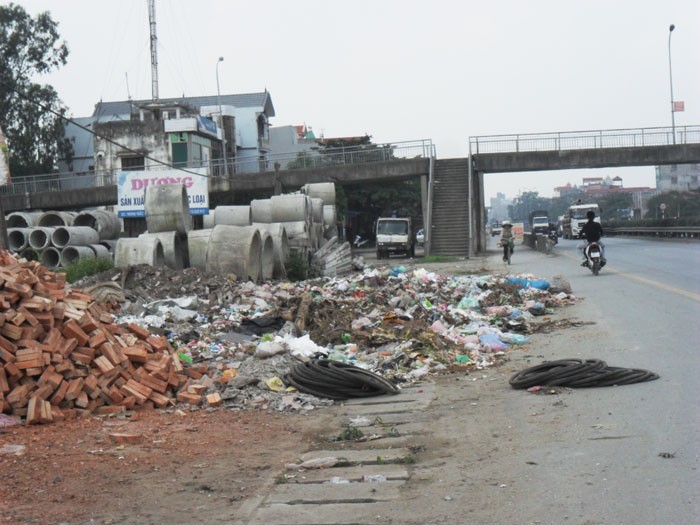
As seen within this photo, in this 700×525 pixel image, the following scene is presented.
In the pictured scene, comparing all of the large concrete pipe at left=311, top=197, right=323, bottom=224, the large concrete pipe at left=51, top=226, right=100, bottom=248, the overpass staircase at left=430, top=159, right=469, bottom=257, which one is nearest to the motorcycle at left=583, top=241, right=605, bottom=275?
the large concrete pipe at left=311, top=197, right=323, bottom=224

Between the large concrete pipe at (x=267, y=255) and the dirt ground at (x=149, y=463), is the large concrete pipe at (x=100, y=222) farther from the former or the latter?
the dirt ground at (x=149, y=463)

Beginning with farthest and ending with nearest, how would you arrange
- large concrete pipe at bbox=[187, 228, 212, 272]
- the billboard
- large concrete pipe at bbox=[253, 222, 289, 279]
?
1. the billboard
2. large concrete pipe at bbox=[253, 222, 289, 279]
3. large concrete pipe at bbox=[187, 228, 212, 272]

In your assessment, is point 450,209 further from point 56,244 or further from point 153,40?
point 153,40

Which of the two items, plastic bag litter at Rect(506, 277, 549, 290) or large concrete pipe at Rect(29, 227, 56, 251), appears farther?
large concrete pipe at Rect(29, 227, 56, 251)

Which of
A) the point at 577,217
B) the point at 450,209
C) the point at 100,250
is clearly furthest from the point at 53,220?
the point at 577,217

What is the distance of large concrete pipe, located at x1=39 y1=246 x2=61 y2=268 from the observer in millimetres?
36594

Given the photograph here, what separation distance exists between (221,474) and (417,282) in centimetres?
1385

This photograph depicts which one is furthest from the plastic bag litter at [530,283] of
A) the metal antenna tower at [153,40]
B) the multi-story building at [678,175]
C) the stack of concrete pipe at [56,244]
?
the multi-story building at [678,175]

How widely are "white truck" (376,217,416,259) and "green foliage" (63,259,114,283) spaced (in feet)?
71.0

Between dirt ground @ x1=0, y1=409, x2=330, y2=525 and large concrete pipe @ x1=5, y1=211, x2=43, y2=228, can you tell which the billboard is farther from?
dirt ground @ x1=0, y1=409, x2=330, y2=525

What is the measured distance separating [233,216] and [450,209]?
705 inches

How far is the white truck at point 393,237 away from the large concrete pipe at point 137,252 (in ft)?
76.9

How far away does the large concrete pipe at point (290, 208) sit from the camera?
31.7 m

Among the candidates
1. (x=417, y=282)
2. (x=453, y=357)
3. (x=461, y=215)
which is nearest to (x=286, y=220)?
(x=417, y=282)
